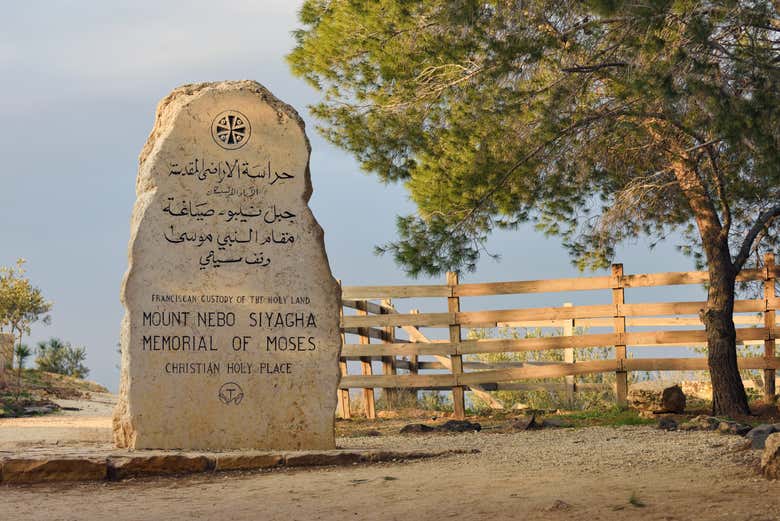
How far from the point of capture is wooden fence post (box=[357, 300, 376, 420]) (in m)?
14.7

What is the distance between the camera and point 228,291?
28.1ft

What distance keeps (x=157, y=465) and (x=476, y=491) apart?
2.94 m

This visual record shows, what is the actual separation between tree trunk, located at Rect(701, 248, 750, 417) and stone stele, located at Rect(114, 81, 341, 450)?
616cm

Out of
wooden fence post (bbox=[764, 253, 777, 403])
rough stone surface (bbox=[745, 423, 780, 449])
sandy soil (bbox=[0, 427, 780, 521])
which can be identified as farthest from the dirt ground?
Answer: wooden fence post (bbox=[764, 253, 777, 403])

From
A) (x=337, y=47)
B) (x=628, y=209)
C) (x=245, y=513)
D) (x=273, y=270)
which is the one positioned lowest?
(x=245, y=513)

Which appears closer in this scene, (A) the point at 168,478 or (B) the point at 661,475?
(B) the point at 661,475

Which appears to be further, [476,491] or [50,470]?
[50,470]

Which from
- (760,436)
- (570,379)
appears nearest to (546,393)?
(570,379)

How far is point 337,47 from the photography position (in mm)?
12883

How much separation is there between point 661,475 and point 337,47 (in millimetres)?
8283

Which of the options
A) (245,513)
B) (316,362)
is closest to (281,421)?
(316,362)

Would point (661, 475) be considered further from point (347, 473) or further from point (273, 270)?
point (273, 270)

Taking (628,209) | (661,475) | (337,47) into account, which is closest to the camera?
(661,475)

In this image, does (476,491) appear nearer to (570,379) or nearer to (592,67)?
(592,67)
